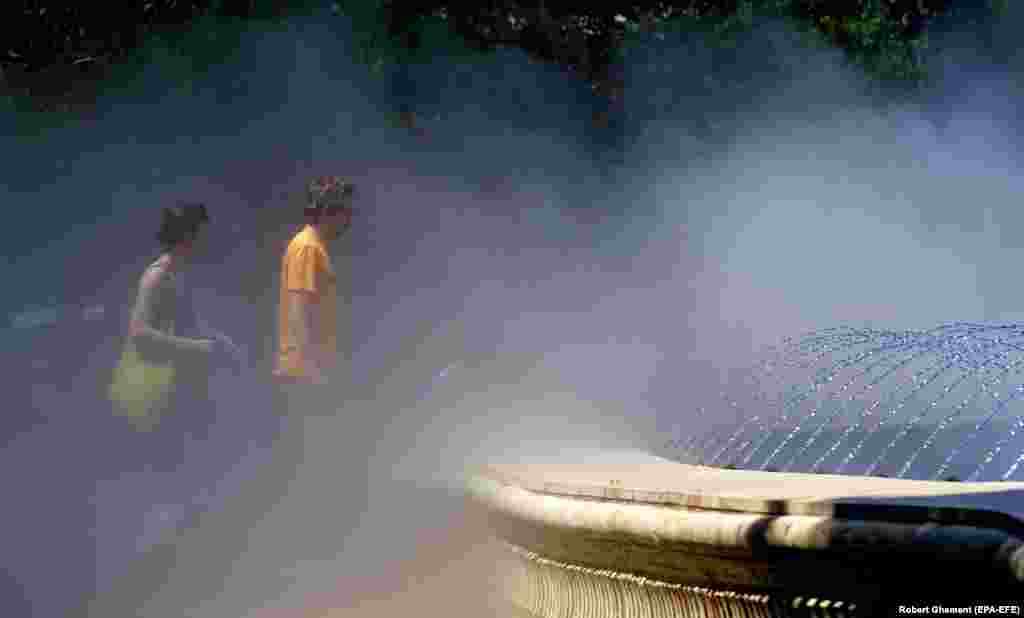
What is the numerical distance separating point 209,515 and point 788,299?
591 centimetres

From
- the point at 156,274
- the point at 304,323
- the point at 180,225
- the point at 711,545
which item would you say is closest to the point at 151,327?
the point at 156,274

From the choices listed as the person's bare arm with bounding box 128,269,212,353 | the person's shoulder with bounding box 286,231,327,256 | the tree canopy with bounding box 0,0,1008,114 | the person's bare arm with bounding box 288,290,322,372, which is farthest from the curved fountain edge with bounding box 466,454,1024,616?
the tree canopy with bounding box 0,0,1008,114

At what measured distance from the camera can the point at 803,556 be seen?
3.71 metres

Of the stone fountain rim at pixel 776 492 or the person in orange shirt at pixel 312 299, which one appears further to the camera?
the person in orange shirt at pixel 312 299

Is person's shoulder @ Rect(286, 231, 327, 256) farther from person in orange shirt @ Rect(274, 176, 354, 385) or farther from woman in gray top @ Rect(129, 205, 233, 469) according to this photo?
woman in gray top @ Rect(129, 205, 233, 469)

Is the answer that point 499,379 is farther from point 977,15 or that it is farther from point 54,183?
point 977,15

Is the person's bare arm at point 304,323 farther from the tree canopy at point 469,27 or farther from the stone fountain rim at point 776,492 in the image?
the tree canopy at point 469,27

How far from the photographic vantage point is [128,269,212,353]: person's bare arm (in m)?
7.80

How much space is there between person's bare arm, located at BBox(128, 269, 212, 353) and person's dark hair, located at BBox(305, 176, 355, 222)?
2.26ft

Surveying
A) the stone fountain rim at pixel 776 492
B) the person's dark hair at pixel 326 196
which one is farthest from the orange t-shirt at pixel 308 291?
the stone fountain rim at pixel 776 492

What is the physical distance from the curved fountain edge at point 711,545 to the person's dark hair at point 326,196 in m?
2.15

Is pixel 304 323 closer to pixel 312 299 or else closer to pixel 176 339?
pixel 312 299

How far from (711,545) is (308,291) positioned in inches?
150

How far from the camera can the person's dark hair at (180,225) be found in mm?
7957
